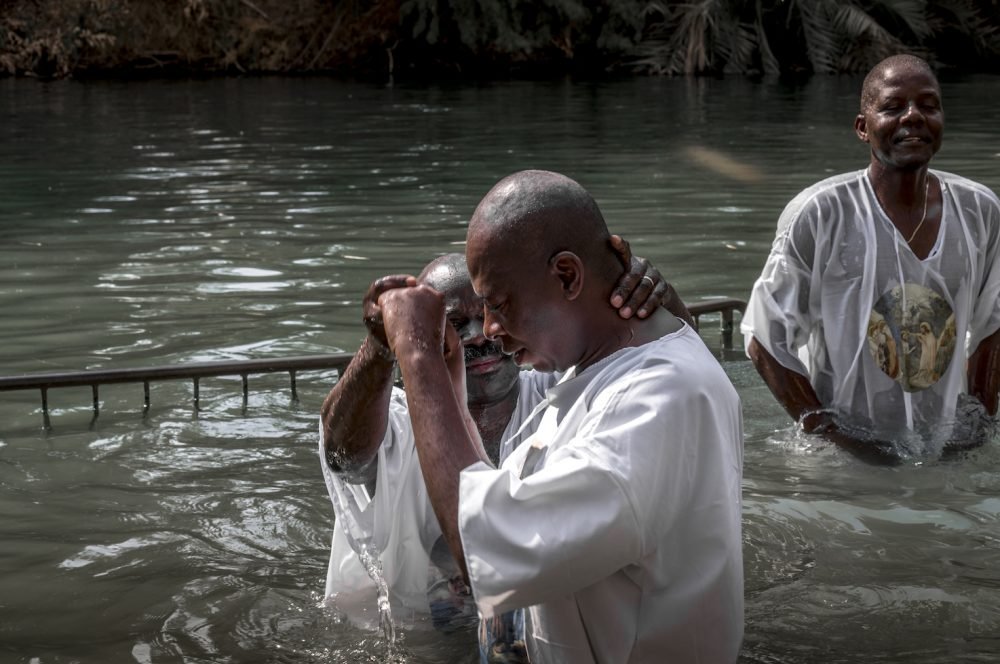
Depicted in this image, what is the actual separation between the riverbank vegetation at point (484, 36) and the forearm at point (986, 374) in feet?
68.4

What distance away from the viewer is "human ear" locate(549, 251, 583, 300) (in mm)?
2729

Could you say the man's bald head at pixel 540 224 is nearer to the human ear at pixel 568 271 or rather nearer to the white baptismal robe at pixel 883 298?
the human ear at pixel 568 271

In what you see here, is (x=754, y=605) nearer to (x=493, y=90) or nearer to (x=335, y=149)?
(x=335, y=149)

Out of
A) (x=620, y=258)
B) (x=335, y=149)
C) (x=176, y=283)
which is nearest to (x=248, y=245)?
(x=176, y=283)

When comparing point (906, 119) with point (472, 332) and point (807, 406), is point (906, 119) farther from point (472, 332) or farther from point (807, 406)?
point (472, 332)

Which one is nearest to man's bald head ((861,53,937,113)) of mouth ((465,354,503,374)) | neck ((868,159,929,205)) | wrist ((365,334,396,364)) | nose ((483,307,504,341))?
neck ((868,159,929,205))

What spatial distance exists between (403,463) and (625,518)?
1.49 metres

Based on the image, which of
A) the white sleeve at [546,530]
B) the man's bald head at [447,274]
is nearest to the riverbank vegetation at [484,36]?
the man's bald head at [447,274]

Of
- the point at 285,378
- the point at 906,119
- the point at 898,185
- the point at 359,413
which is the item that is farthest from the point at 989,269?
the point at 285,378

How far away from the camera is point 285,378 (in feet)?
24.7

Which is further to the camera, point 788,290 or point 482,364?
point 788,290

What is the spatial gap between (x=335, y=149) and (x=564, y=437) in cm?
1470

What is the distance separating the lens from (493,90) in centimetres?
2509

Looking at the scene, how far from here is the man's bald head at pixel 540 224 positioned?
107 inches
